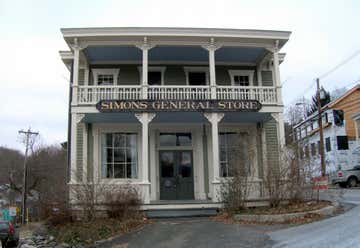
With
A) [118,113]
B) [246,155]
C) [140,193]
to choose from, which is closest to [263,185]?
[246,155]

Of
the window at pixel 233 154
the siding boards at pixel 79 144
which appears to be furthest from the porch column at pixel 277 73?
the siding boards at pixel 79 144

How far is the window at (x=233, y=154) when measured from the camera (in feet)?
41.0

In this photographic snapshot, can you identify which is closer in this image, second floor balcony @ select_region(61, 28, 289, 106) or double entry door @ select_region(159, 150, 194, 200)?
second floor balcony @ select_region(61, 28, 289, 106)

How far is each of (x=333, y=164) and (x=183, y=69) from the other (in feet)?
62.0

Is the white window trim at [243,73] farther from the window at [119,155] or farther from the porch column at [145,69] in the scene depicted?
the window at [119,155]

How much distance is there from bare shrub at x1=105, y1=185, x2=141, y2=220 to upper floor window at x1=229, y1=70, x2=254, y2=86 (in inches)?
298

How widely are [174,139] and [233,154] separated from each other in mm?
3569

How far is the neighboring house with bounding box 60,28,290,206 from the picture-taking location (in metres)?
13.9

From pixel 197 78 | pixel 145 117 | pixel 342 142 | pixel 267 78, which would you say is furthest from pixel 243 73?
pixel 342 142

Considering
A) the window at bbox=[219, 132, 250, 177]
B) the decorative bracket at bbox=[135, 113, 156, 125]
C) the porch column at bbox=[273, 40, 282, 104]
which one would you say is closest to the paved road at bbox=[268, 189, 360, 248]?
the window at bbox=[219, 132, 250, 177]

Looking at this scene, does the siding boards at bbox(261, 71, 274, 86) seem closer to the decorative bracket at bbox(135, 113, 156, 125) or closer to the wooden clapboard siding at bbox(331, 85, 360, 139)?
the decorative bracket at bbox(135, 113, 156, 125)

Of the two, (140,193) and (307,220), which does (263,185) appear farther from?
(140,193)

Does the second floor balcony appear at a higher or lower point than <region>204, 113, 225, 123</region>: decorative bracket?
higher

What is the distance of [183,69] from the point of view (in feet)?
54.6
